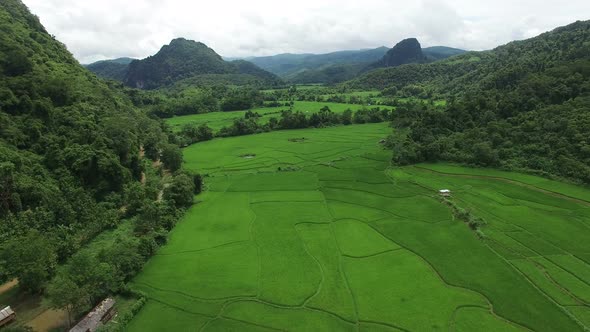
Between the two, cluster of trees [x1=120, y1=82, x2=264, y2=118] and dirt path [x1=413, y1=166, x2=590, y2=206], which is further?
cluster of trees [x1=120, y1=82, x2=264, y2=118]

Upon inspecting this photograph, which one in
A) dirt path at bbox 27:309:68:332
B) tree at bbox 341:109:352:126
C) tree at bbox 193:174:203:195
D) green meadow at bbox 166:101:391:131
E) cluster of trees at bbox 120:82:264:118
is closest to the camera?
dirt path at bbox 27:309:68:332

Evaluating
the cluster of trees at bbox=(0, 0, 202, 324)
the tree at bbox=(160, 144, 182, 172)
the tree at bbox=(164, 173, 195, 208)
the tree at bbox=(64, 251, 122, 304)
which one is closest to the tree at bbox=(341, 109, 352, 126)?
the tree at bbox=(160, 144, 182, 172)

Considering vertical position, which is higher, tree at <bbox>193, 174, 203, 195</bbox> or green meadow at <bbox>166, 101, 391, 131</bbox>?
green meadow at <bbox>166, 101, 391, 131</bbox>

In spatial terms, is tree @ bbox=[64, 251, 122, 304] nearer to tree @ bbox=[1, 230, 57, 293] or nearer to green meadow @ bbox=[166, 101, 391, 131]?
tree @ bbox=[1, 230, 57, 293]

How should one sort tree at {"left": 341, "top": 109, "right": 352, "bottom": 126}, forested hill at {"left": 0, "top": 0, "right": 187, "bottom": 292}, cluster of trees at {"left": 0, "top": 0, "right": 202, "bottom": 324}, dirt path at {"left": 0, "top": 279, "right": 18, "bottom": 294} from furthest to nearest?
tree at {"left": 341, "top": 109, "right": 352, "bottom": 126}
forested hill at {"left": 0, "top": 0, "right": 187, "bottom": 292}
dirt path at {"left": 0, "top": 279, "right": 18, "bottom": 294}
cluster of trees at {"left": 0, "top": 0, "right": 202, "bottom": 324}

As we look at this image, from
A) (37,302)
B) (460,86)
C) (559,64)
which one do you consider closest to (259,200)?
(37,302)

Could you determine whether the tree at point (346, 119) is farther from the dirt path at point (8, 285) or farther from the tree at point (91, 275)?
the dirt path at point (8, 285)
